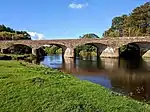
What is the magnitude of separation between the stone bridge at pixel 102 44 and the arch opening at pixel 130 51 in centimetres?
242

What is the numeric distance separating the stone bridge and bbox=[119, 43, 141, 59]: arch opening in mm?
2417

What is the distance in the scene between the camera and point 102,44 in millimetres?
82250

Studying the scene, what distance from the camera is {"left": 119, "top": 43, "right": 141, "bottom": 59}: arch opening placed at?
84.9 metres

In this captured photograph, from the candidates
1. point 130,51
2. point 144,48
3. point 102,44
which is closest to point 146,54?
point 144,48

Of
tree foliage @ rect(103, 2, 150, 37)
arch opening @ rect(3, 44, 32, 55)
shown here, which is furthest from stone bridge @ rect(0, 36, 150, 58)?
tree foliage @ rect(103, 2, 150, 37)

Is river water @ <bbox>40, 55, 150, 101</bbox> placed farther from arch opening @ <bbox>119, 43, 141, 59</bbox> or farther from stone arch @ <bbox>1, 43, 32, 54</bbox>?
stone arch @ <bbox>1, 43, 32, 54</bbox>

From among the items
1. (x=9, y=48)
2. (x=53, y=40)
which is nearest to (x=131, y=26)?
(x=53, y=40)

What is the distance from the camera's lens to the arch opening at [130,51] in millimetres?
84875

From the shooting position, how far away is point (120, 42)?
260 ft

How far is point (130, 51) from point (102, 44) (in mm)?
11695

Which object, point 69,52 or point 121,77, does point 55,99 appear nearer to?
point 121,77

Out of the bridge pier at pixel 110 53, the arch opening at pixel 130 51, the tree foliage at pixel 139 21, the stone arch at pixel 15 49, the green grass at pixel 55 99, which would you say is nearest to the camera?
the green grass at pixel 55 99

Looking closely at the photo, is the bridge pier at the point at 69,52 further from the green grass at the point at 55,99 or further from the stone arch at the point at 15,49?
the green grass at the point at 55,99

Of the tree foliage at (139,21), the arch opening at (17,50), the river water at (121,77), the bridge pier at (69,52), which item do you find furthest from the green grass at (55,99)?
the tree foliage at (139,21)
